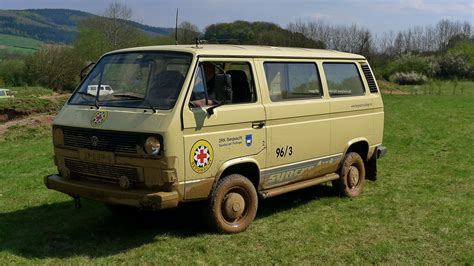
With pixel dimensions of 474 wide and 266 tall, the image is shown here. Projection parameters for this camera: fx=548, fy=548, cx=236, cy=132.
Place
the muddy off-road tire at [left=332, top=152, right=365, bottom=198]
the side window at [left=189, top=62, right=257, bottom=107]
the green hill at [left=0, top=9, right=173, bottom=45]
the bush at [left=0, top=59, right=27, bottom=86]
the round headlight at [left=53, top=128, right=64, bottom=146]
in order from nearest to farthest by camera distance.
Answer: the side window at [left=189, top=62, right=257, bottom=107] → the round headlight at [left=53, top=128, right=64, bottom=146] → the muddy off-road tire at [left=332, top=152, right=365, bottom=198] → the bush at [left=0, top=59, right=27, bottom=86] → the green hill at [left=0, top=9, right=173, bottom=45]

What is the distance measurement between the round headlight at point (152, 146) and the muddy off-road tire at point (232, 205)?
97cm

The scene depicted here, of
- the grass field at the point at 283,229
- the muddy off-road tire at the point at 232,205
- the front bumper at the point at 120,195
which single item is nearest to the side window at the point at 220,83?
the muddy off-road tire at the point at 232,205

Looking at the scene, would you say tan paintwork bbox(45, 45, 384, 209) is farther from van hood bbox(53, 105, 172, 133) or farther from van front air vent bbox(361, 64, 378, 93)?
van front air vent bbox(361, 64, 378, 93)

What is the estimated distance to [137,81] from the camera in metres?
6.45

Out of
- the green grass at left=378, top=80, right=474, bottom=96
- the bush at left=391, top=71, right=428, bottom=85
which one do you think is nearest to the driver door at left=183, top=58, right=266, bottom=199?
the green grass at left=378, top=80, right=474, bottom=96

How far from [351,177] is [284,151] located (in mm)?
1920

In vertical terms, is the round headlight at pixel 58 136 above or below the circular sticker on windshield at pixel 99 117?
below

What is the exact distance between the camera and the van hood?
19.0ft

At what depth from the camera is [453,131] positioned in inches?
661

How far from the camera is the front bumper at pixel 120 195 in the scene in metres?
5.72

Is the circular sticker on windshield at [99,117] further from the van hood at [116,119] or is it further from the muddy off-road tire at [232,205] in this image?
the muddy off-road tire at [232,205]

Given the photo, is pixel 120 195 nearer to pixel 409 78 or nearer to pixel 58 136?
pixel 58 136

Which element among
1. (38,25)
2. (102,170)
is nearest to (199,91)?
(102,170)

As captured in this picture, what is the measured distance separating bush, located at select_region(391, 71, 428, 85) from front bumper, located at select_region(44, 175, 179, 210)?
164 feet
